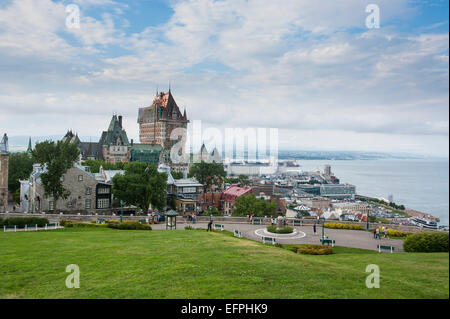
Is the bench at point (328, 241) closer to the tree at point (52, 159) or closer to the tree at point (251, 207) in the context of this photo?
the tree at point (52, 159)

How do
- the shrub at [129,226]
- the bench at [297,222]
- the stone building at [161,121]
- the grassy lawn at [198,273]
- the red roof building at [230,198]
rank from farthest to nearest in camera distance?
1. the stone building at [161,121]
2. the red roof building at [230,198]
3. the bench at [297,222]
4. the shrub at [129,226]
5. the grassy lawn at [198,273]

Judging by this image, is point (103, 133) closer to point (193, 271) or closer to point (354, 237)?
point (354, 237)

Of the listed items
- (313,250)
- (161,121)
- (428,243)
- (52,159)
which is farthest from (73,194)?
(161,121)

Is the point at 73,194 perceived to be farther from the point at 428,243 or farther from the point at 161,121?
the point at 161,121

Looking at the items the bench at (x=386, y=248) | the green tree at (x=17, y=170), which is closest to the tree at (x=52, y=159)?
the green tree at (x=17, y=170)

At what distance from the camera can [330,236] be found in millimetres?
31078

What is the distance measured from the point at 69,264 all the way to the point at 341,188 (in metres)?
191

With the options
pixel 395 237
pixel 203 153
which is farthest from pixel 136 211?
pixel 203 153

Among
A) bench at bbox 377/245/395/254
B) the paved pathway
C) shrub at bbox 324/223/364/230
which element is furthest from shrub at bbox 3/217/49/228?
bench at bbox 377/245/395/254

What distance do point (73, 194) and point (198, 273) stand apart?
134 feet

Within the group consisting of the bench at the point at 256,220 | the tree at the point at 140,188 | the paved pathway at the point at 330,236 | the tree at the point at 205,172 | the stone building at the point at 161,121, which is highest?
the stone building at the point at 161,121

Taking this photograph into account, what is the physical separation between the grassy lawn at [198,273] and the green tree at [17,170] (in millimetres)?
49356

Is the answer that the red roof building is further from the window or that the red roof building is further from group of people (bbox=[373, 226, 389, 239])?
Answer: group of people (bbox=[373, 226, 389, 239])

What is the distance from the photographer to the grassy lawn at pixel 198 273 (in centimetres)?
1195
